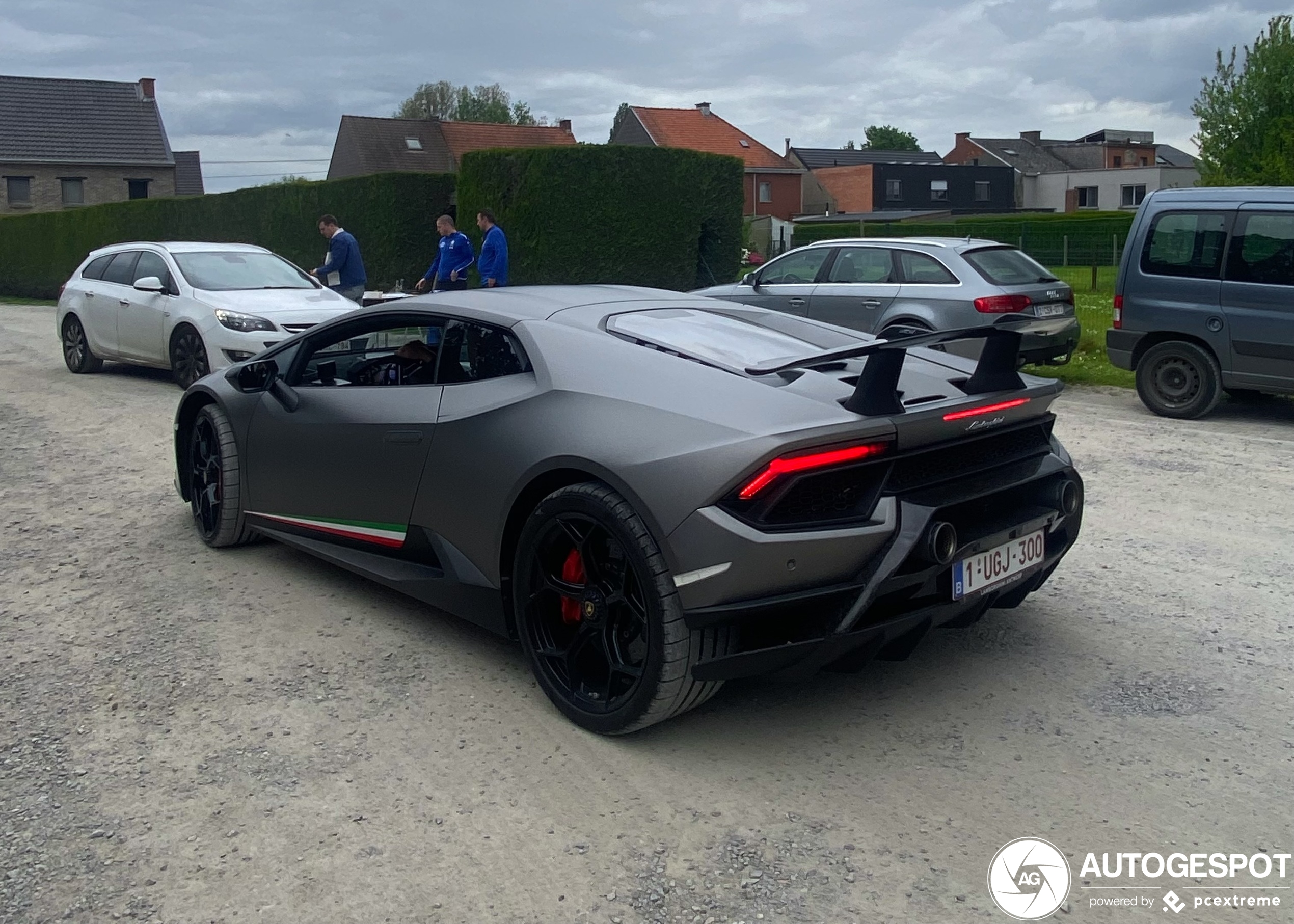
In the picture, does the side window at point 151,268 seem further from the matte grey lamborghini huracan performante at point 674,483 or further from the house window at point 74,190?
the house window at point 74,190

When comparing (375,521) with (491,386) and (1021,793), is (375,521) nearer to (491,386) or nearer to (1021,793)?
(491,386)

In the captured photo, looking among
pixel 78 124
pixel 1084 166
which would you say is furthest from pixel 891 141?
pixel 78 124

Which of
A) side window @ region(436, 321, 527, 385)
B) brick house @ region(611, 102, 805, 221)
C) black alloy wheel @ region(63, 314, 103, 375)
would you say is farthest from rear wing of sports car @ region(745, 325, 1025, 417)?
brick house @ region(611, 102, 805, 221)

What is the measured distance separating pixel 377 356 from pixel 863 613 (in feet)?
8.71

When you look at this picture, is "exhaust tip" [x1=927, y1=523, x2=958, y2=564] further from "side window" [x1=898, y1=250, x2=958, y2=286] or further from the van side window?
"side window" [x1=898, y1=250, x2=958, y2=286]

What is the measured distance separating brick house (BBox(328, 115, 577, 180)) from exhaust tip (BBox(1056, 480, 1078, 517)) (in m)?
59.8

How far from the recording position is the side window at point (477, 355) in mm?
4359

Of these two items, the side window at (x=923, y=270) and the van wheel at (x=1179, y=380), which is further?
the side window at (x=923, y=270)

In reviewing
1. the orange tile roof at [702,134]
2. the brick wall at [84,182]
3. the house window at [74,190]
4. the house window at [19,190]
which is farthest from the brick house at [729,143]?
the house window at [19,190]

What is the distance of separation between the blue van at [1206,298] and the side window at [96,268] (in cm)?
1082

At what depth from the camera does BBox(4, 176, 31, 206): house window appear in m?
55.7

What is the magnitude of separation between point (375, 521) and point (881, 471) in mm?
2159

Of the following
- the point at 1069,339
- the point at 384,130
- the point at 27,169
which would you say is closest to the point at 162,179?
the point at 27,169

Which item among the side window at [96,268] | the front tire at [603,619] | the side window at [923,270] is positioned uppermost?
the side window at [96,268]
